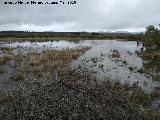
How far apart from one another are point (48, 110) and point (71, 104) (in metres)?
0.46

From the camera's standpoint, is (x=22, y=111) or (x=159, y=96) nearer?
(x=22, y=111)

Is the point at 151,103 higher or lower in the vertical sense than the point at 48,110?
lower

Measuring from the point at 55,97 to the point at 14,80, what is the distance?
16156 millimetres

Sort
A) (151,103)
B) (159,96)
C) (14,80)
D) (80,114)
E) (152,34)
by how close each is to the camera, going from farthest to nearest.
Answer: (152,34) < (14,80) < (159,96) < (151,103) < (80,114)

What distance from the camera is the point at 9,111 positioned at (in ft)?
18.1

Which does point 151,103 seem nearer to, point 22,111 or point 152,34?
point 22,111

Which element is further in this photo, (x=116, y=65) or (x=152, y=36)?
(x=152, y=36)

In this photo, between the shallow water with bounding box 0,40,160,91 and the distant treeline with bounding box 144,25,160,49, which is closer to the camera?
the shallow water with bounding box 0,40,160,91

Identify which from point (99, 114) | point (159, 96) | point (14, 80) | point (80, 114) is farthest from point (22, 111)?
point (14, 80)

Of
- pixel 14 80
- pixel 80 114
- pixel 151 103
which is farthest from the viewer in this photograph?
pixel 14 80

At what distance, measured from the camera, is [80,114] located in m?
5.35

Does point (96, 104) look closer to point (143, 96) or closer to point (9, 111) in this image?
point (9, 111)

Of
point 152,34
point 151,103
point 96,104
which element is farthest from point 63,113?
point 152,34

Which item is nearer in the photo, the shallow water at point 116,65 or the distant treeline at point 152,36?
the shallow water at point 116,65
